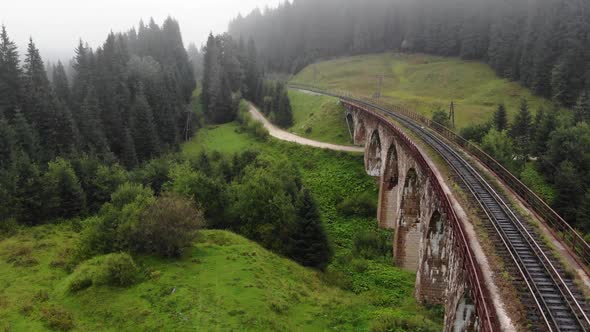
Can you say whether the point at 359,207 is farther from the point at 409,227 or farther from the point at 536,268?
the point at 536,268

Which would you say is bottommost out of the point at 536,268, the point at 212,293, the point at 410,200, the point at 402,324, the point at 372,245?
the point at 372,245

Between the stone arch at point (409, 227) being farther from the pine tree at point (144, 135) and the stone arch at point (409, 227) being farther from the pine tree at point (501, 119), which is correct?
the pine tree at point (144, 135)

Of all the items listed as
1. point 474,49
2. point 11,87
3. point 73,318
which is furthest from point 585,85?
point 11,87

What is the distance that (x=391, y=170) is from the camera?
52.7 m

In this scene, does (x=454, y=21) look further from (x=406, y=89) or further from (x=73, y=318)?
(x=73, y=318)

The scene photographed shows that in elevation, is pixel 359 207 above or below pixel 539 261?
below

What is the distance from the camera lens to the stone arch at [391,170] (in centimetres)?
5083

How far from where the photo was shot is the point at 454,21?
520ft

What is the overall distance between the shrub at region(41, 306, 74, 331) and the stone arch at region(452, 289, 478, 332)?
2530 cm

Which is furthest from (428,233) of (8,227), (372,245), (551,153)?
(8,227)

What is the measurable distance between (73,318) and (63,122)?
46535 mm

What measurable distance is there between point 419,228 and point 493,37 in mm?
116334

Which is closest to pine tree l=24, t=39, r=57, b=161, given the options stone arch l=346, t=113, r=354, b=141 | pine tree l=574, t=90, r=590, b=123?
stone arch l=346, t=113, r=354, b=141

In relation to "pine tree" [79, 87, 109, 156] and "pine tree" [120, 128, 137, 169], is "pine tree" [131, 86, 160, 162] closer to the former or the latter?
"pine tree" [120, 128, 137, 169]
